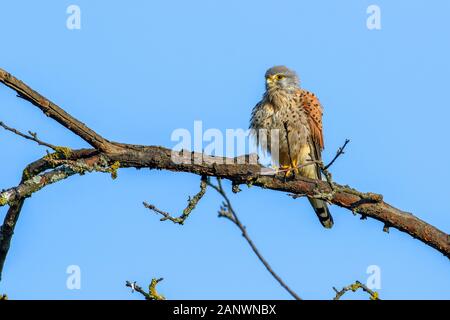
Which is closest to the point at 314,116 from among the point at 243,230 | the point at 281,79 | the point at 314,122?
the point at 314,122

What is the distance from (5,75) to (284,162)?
362 centimetres

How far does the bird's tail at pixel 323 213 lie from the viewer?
7.64m

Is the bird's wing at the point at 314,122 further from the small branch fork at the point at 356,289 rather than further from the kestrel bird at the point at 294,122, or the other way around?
the small branch fork at the point at 356,289

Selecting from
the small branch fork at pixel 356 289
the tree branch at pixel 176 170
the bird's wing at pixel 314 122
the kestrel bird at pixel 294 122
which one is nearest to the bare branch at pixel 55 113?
the tree branch at pixel 176 170

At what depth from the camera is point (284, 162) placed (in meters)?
7.80

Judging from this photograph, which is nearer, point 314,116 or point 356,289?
point 356,289

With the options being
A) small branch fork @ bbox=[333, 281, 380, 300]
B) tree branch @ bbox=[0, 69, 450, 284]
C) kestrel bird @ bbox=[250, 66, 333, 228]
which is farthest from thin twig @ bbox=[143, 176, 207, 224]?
kestrel bird @ bbox=[250, 66, 333, 228]

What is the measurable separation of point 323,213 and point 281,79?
1394mm

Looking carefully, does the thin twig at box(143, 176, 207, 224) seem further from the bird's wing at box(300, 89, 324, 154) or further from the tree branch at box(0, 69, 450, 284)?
the bird's wing at box(300, 89, 324, 154)

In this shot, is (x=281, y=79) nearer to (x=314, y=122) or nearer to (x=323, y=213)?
(x=314, y=122)

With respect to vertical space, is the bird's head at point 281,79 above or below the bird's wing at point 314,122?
above

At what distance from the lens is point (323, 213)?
7.66 m
